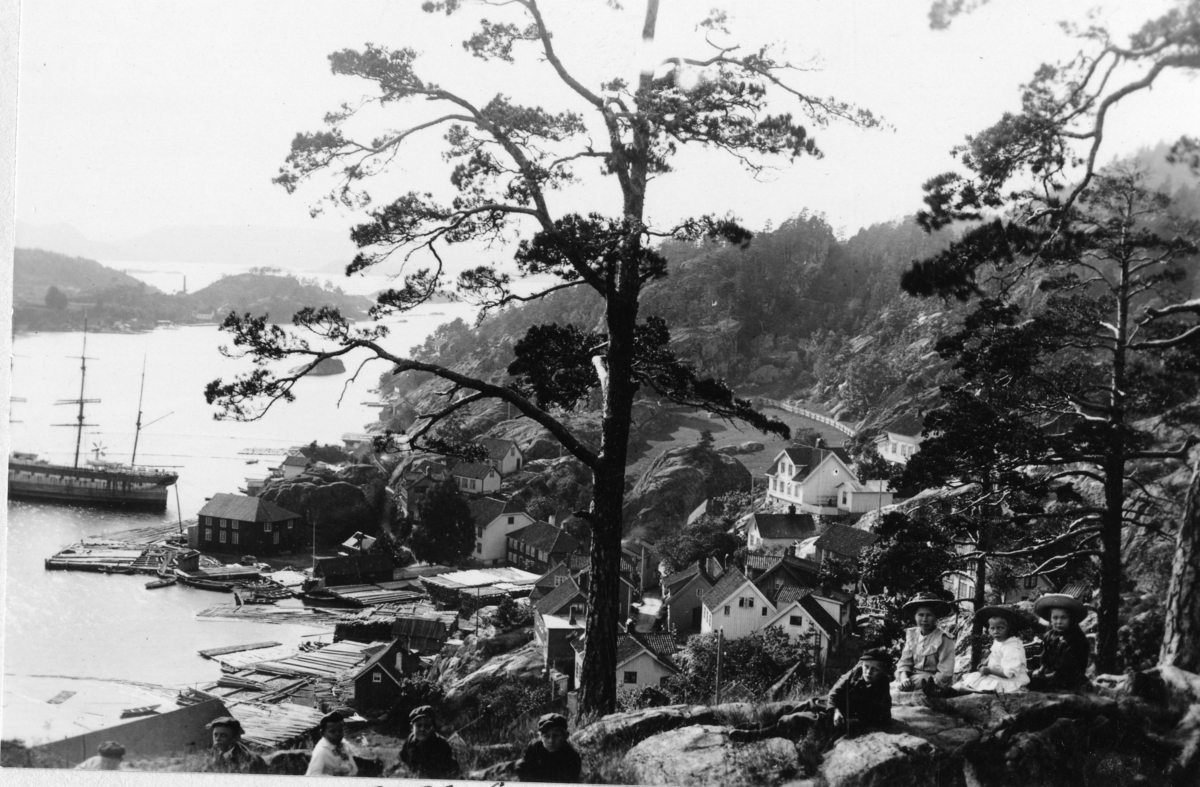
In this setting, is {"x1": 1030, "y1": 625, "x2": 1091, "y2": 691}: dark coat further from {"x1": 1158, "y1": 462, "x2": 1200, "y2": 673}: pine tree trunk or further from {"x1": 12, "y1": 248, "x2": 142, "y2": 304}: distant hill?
{"x1": 12, "y1": 248, "x2": 142, "y2": 304}: distant hill

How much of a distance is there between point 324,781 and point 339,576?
313 centimetres

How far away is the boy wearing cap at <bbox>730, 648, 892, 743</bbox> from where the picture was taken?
10.1 feet

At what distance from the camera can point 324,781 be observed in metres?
3.18

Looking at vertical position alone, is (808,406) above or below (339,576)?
above

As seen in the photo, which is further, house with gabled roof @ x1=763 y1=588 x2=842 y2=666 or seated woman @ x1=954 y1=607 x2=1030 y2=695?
house with gabled roof @ x1=763 y1=588 x2=842 y2=666

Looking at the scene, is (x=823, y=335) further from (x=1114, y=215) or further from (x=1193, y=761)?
(x=1193, y=761)

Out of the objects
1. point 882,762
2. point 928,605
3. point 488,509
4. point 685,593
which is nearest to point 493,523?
point 488,509

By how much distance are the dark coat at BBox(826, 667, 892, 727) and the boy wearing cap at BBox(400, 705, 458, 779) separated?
5.23ft

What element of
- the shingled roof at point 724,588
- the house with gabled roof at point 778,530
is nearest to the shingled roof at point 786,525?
the house with gabled roof at point 778,530

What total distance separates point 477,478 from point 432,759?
2.31 metres

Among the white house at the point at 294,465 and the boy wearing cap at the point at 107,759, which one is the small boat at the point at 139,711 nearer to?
the boy wearing cap at the point at 107,759

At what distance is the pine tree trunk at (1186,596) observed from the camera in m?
3.26

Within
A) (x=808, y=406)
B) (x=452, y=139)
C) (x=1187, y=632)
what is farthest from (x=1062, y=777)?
(x=452, y=139)

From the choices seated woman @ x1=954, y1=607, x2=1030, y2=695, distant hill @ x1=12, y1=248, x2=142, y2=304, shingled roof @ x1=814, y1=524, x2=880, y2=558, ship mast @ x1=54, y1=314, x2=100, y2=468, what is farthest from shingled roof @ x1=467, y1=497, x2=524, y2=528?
seated woman @ x1=954, y1=607, x2=1030, y2=695
